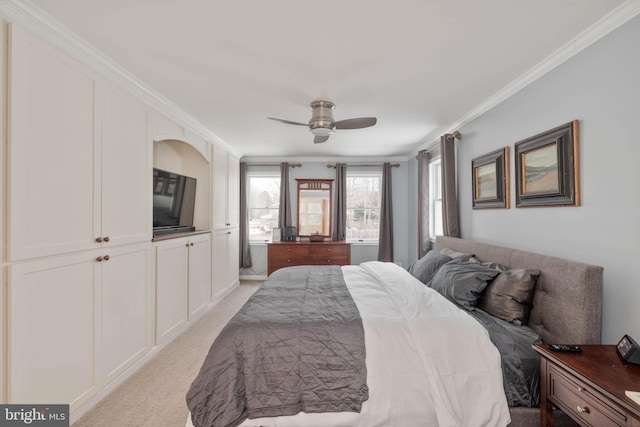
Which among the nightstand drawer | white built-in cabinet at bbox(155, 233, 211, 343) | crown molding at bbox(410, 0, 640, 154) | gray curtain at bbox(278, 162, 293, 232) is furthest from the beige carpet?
crown molding at bbox(410, 0, 640, 154)

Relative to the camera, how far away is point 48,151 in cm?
174

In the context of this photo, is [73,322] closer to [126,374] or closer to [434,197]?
[126,374]

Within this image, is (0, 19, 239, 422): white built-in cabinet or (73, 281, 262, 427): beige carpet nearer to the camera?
(0, 19, 239, 422): white built-in cabinet

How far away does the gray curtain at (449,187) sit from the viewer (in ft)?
11.8

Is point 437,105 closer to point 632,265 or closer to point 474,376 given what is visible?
point 632,265

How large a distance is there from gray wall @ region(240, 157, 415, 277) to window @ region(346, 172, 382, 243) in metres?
0.21

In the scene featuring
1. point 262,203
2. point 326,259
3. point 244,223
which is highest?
point 262,203

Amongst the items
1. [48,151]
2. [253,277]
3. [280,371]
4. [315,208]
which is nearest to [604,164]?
[280,371]

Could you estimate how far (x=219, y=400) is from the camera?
1.63 metres

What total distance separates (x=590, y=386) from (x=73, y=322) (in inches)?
114

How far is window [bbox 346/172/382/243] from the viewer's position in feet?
19.3

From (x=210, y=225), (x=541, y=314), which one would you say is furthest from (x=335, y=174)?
(x=541, y=314)

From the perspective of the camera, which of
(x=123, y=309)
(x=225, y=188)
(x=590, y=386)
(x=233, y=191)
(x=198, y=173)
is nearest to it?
(x=590, y=386)

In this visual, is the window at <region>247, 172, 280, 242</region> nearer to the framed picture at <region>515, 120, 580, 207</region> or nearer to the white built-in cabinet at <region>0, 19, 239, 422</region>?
the white built-in cabinet at <region>0, 19, 239, 422</region>
